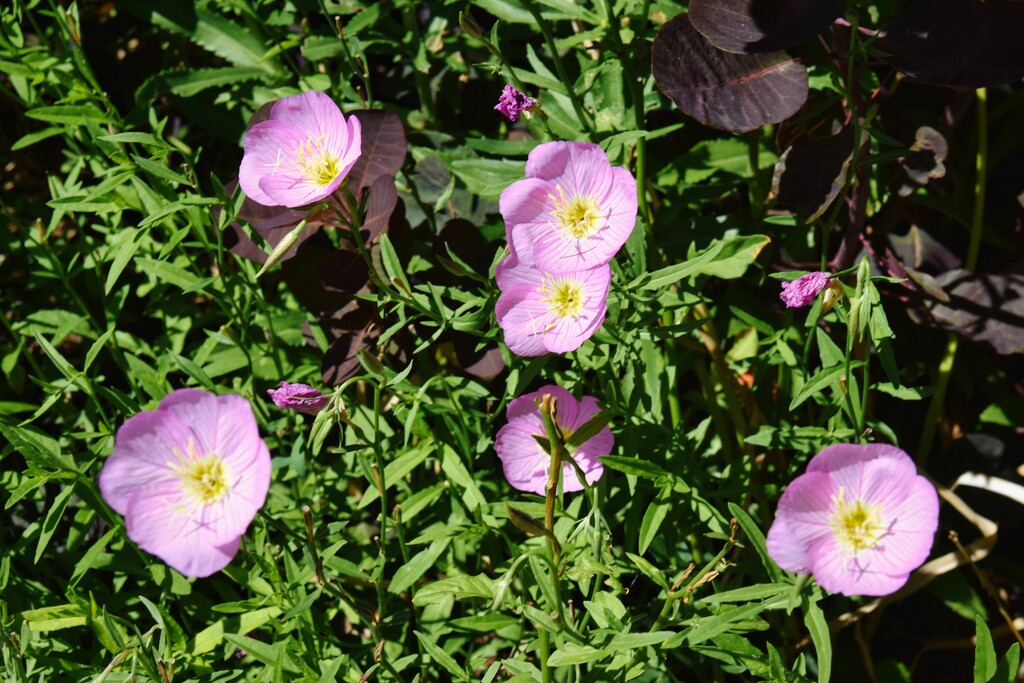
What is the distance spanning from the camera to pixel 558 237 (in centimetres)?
140

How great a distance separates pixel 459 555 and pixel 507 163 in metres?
Result: 0.68

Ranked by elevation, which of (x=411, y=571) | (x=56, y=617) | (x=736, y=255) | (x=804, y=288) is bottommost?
(x=56, y=617)

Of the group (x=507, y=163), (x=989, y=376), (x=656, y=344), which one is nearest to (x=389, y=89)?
(x=507, y=163)

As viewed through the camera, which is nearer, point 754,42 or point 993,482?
point 754,42

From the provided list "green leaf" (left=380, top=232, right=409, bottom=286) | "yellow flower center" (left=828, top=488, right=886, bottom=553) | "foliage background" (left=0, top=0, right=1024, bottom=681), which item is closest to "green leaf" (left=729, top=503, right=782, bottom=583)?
"foliage background" (left=0, top=0, right=1024, bottom=681)

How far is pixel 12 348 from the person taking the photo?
2.04 metres

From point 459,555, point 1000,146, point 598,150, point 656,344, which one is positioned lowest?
point 459,555

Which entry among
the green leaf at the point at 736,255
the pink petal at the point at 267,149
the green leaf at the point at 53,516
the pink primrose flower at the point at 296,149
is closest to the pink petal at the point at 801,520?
the green leaf at the point at 736,255

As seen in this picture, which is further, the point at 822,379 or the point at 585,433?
the point at 822,379

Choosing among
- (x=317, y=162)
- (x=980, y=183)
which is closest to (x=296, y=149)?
(x=317, y=162)

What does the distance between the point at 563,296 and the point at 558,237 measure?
8 centimetres

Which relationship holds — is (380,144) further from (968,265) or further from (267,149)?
(968,265)

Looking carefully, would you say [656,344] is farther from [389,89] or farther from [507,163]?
[389,89]

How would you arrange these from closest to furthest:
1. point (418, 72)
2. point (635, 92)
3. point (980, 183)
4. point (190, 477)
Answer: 1. point (190, 477)
2. point (635, 92)
3. point (980, 183)
4. point (418, 72)
